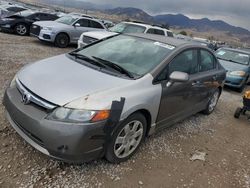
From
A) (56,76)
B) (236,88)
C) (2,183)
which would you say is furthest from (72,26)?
(2,183)

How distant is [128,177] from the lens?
3236mm

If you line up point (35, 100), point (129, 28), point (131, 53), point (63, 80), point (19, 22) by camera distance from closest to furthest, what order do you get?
point (35, 100), point (63, 80), point (131, 53), point (129, 28), point (19, 22)

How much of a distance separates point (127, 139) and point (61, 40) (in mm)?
10222

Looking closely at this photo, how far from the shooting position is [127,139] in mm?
3395

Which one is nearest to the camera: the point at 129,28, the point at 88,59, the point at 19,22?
the point at 88,59

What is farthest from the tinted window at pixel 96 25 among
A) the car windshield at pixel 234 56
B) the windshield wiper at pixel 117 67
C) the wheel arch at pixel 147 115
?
the wheel arch at pixel 147 115

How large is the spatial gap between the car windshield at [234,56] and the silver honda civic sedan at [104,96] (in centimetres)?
647

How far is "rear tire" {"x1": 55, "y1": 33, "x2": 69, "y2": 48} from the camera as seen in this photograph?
489 inches

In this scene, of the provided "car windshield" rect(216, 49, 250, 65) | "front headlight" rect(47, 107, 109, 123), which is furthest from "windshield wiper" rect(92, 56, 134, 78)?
"car windshield" rect(216, 49, 250, 65)

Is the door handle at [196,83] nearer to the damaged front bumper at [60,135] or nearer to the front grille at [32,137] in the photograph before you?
the damaged front bumper at [60,135]

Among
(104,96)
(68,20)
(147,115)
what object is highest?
(104,96)

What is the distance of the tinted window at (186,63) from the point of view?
398 centimetres

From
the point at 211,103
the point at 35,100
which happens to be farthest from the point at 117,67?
the point at 211,103

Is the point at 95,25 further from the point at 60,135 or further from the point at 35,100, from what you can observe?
the point at 60,135
